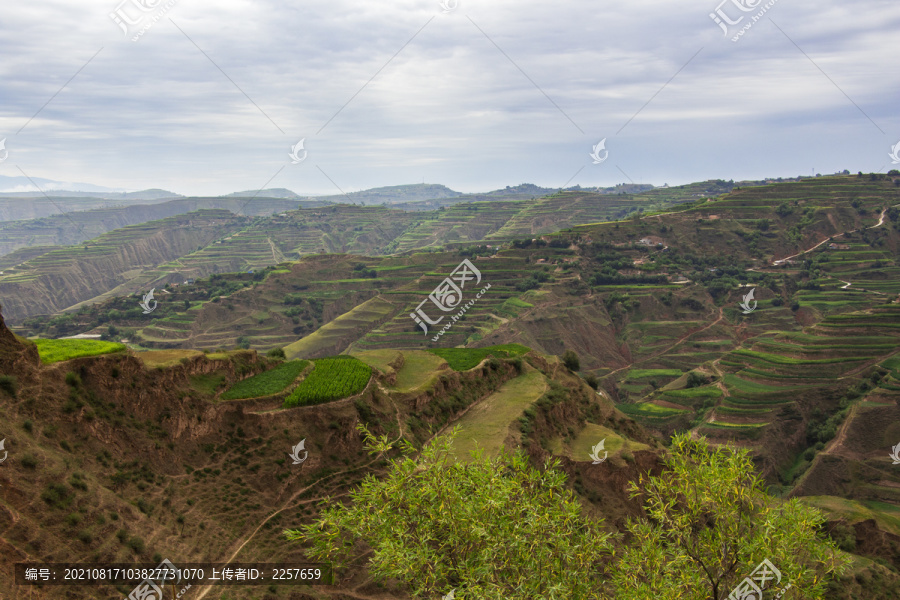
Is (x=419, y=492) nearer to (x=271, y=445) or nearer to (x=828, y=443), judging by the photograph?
(x=271, y=445)

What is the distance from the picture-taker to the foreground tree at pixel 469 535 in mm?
14789

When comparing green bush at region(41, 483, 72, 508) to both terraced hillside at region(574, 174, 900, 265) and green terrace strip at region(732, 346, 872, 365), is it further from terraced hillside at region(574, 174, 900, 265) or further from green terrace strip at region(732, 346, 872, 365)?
terraced hillside at region(574, 174, 900, 265)

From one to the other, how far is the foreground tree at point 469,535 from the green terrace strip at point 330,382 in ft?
60.1

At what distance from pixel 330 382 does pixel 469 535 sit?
23.8 metres

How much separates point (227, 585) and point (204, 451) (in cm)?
831

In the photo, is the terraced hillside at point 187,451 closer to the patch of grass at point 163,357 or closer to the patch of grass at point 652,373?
the patch of grass at point 163,357

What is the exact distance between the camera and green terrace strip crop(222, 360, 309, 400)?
3359 centimetres

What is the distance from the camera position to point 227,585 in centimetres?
2455
